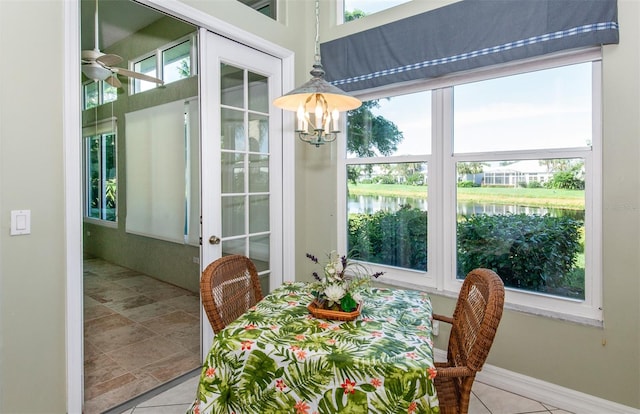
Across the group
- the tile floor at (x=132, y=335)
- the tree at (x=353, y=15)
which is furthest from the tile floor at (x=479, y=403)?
the tree at (x=353, y=15)

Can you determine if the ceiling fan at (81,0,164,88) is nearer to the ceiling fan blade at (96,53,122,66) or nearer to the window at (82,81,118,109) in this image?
the ceiling fan blade at (96,53,122,66)

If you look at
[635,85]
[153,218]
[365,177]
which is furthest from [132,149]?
[635,85]

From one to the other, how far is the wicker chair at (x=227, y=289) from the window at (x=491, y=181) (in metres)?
1.30

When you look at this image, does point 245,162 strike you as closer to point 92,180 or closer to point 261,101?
point 261,101

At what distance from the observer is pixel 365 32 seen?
291 centimetres

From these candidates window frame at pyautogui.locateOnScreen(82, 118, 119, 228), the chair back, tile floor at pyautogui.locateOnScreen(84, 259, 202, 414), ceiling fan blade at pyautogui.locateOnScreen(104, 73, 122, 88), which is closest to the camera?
the chair back

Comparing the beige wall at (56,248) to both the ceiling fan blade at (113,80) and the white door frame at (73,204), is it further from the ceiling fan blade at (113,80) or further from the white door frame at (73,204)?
the ceiling fan blade at (113,80)

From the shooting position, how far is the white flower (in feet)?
5.22

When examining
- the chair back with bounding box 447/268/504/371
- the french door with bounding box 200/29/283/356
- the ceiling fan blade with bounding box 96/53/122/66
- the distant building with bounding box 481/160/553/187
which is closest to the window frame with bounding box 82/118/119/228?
the ceiling fan blade with bounding box 96/53/122/66

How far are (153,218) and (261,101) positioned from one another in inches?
101

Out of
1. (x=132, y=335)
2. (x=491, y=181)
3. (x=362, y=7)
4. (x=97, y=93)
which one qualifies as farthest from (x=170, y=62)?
(x=491, y=181)

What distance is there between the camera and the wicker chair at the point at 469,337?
4.50ft

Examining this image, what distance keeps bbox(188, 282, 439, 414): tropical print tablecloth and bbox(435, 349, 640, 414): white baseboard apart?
4.14ft

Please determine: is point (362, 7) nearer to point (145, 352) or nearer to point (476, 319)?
point (476, 319)
